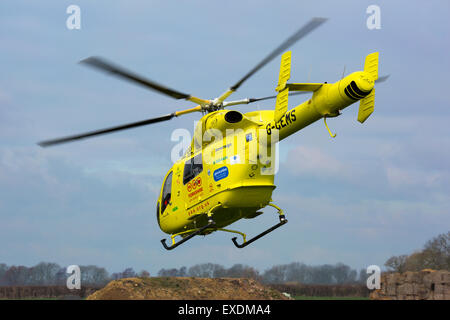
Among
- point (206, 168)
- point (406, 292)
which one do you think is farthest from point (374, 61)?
point (406, 292)

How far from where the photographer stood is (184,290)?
1553 inches

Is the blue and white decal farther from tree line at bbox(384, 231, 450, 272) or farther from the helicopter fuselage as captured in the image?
tree line at bbox(384, 231, 450, 272)

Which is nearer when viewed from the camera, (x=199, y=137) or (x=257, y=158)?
(x=257, y=158)

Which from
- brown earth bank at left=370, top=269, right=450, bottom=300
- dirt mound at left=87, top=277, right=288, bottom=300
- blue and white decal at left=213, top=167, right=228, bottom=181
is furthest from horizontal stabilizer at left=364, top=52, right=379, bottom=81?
brown earth bank at left=370, top=269, right=450, bottom=300

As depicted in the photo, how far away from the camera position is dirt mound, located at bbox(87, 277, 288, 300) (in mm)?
35781

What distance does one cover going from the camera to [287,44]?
55.5 ft

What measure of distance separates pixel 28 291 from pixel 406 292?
3133 cm

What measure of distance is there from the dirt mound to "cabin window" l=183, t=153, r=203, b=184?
17.2 m

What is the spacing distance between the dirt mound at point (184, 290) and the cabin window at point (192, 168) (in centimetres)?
1724

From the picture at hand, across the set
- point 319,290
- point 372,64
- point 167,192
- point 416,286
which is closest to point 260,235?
point 167,192

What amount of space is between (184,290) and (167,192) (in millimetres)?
18773

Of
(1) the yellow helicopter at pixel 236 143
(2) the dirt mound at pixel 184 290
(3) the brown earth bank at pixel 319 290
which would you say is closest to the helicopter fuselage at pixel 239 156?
(1) the yellow helicopter at pixel 236 143

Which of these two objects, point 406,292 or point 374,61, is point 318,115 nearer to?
point 374,61

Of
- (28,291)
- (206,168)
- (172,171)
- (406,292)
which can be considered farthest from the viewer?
(28,291)
